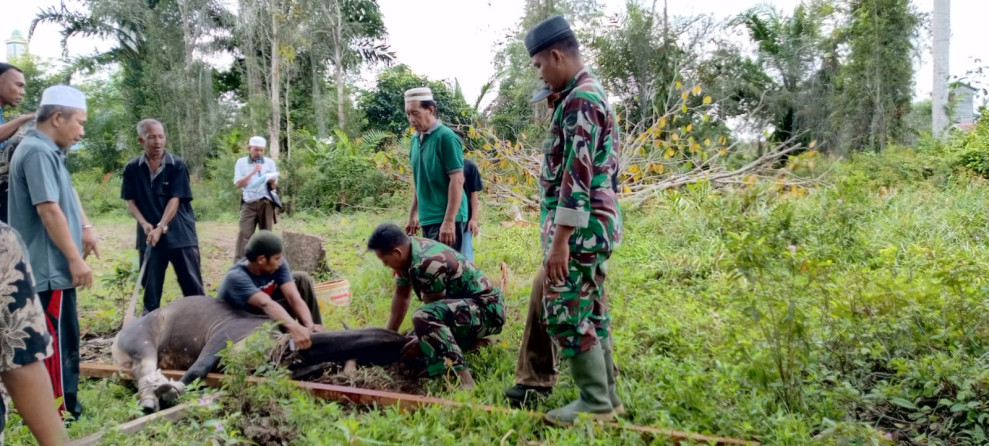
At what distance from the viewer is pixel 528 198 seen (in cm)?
1100

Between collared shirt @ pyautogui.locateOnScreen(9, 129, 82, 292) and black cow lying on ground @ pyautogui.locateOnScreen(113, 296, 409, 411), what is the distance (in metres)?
0.81

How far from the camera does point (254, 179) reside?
7.50 m

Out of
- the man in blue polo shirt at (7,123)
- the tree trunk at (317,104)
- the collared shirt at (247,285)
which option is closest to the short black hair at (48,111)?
the man in blue polo shirt at (7,123)

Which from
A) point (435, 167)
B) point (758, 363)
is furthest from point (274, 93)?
point (758, 363)

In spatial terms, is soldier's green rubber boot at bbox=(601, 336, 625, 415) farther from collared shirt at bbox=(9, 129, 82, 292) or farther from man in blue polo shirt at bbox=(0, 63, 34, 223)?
man in blue polo shirt at bbox=(0, 63, 34, 223)

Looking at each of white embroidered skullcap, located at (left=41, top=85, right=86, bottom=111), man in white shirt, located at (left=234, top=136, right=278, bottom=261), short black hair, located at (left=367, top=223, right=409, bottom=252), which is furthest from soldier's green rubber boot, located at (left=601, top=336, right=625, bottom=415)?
man in white shirt, located at (left=234, top=136, right=278, bottom=261)

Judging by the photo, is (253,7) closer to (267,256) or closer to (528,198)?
(528,198)

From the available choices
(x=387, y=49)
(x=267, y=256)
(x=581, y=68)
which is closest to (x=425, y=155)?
(x=267, y=256)

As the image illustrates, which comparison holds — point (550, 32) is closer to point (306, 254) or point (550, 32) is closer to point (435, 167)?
point (435, 167)

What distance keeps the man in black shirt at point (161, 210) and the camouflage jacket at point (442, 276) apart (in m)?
2.41

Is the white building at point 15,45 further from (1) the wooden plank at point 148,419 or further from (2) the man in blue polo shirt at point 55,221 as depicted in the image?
(1) the wooden plank at point 148,419

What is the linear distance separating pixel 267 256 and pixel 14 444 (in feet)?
5.92

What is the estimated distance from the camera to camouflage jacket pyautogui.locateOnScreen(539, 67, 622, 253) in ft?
9.81

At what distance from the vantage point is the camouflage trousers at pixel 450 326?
12.9ft
